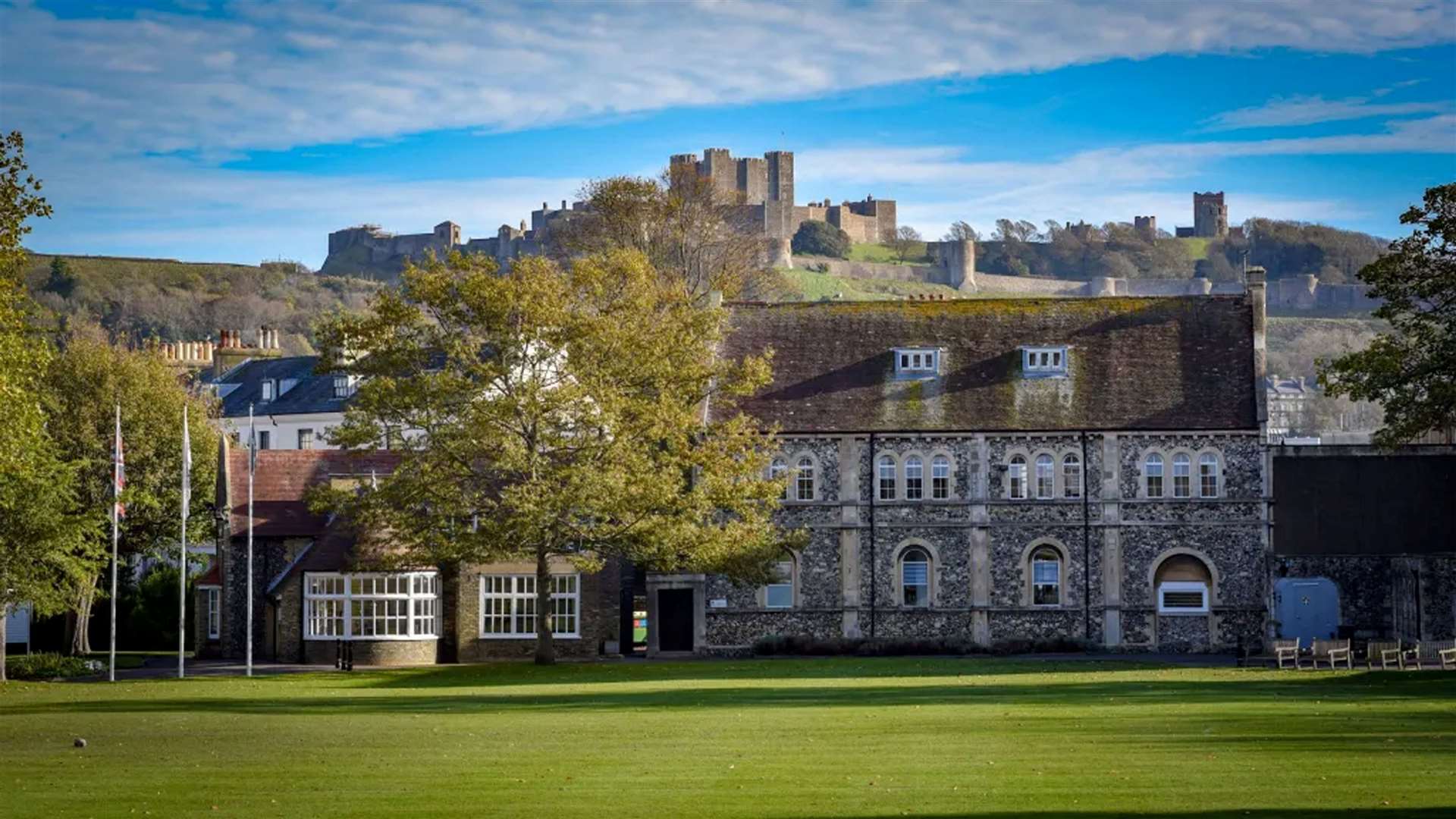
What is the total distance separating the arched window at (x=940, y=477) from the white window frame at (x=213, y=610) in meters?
20.8

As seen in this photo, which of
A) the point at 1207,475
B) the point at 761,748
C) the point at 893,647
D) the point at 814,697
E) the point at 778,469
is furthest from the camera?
the point at 778,469

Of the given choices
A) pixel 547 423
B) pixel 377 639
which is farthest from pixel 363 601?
pixel 547 423

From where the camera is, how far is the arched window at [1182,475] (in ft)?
198

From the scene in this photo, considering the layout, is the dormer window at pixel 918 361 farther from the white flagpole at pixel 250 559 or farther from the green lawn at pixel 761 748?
the green lawn at pixel 761 748

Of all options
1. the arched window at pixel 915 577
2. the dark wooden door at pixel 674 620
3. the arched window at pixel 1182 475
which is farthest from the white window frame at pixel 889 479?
the arched window at pixel 1182 475

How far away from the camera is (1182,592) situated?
6009cm

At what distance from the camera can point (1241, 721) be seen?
Answer: 101 feet

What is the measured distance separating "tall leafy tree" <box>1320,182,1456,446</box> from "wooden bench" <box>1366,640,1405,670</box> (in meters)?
4.56

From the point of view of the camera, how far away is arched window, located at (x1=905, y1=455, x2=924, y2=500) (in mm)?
61156

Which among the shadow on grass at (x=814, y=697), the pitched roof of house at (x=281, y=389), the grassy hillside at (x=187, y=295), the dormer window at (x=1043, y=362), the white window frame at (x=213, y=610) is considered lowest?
the shadow on grass at (x=814, y=697)

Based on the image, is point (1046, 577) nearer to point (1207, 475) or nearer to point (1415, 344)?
point (1207, 475)

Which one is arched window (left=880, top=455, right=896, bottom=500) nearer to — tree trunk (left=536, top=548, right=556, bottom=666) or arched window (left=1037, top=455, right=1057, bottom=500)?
arched window (left=1037, top=455, right=1057, bottom=500)

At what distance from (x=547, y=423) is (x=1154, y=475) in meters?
18.1

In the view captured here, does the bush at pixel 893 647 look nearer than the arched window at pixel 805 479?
Yes
